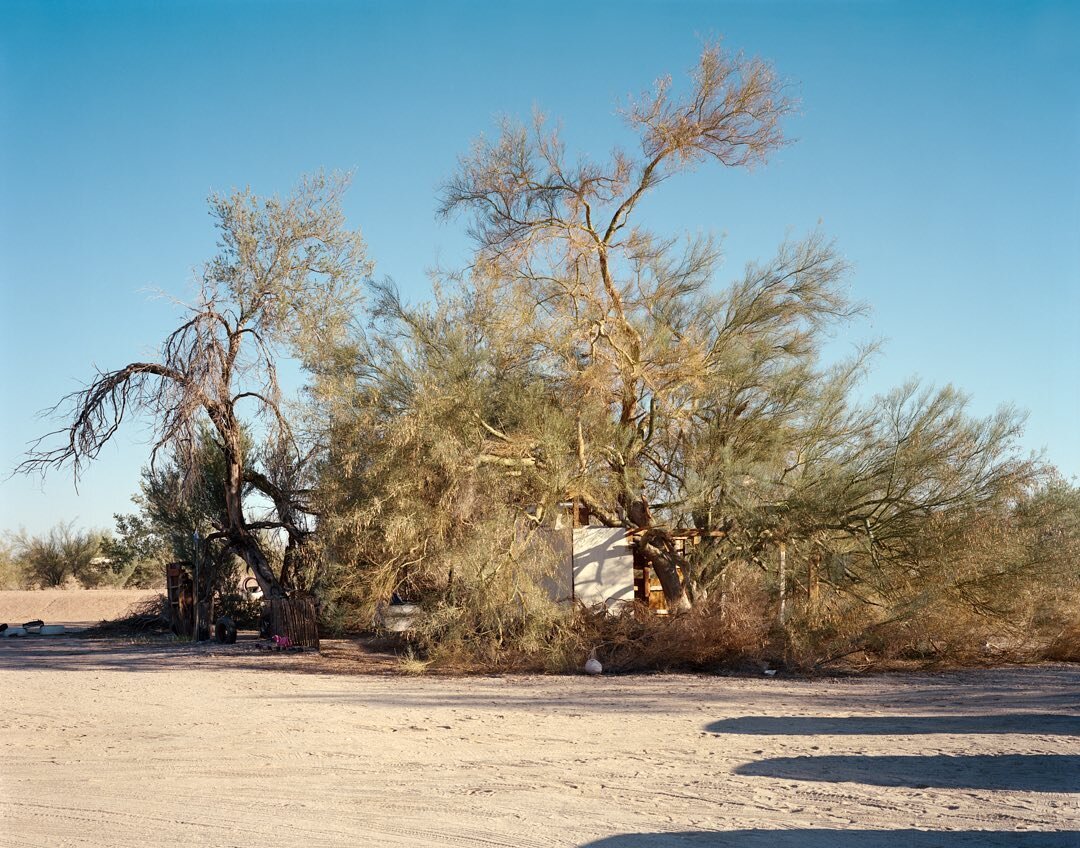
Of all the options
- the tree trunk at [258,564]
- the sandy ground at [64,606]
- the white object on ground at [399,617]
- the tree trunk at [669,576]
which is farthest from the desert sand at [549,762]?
the sandy ground at [64,606]

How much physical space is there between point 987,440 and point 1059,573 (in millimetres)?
2127

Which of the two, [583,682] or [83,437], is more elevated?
[83,437]

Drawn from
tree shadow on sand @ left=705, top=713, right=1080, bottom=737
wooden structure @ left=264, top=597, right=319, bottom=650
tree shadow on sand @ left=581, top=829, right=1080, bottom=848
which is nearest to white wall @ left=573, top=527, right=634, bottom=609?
wooden structure @ left=264, top=597, right=319, bottom=650

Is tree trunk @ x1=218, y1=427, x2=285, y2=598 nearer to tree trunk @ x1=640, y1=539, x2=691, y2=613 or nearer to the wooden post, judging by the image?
tree trunk @ x1=640, y1=539, x2=691, y2=613

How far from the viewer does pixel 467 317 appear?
1628 cm

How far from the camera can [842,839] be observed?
6160mm

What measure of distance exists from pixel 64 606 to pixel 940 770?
93.1 ft

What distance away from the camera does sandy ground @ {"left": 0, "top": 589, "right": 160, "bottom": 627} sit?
2956 cm

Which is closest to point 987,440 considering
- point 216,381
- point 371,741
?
point 371,741

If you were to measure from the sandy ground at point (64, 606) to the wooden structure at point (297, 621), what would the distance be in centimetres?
1071

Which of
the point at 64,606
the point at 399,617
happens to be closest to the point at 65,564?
the point at 64,606

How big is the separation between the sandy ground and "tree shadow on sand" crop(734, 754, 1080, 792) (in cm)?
2440

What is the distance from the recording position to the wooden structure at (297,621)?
1981cm

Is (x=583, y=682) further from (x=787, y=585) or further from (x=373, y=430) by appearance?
(x=373, y=430)
